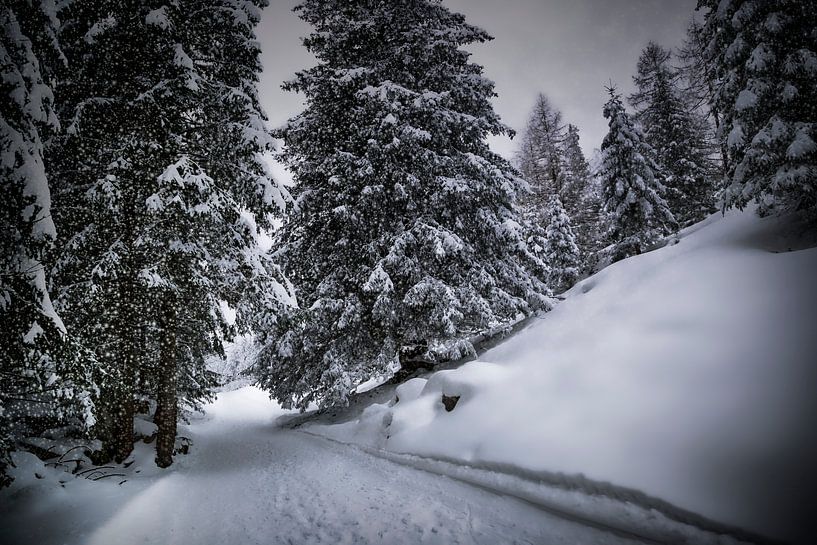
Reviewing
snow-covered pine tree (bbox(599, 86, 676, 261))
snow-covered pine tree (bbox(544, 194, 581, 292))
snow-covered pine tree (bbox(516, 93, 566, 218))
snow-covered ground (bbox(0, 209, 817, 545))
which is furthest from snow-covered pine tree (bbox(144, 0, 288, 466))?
snow-covered pine tree (bbox(516, 93, 566, 218))

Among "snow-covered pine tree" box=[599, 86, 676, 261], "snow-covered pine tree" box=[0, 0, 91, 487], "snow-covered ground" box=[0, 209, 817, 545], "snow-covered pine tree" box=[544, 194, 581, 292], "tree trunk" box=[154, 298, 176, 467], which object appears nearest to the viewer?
"snow-covered ground" box=[0, 209, 817, 545]

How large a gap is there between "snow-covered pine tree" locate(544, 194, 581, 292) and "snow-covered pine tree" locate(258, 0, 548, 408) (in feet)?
29.8

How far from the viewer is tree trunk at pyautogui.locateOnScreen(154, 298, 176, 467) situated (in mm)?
7949

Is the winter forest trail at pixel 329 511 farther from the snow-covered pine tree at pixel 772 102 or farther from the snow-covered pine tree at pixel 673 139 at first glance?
the snow-covered pine tree at pixel 673 139

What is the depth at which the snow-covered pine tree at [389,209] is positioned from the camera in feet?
33.7

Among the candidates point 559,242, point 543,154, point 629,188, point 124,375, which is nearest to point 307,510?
point 124,375

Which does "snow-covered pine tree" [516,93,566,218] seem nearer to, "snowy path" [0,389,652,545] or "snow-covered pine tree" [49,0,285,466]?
"snow-covered pine tree" [49,0,285,466]

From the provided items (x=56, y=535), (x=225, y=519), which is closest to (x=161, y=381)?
(x=56, y=535)

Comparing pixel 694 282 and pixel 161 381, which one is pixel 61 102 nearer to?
pixel 161 381

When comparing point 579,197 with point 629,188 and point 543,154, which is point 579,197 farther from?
point 629,188

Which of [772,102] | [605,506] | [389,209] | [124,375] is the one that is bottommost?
[605,506]

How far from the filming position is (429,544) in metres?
3.70

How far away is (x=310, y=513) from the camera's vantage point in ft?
15.9

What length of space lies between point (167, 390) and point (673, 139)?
27.9 metres
